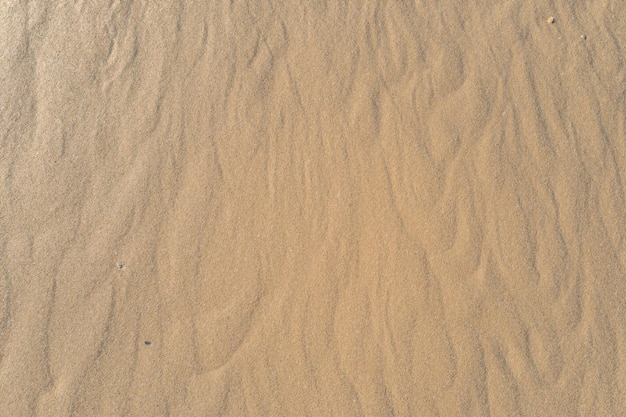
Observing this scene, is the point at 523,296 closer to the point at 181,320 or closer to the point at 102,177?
the point at 181,320

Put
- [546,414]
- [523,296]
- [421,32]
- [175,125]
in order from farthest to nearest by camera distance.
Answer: [421,32]
[175,125]
[523,296]
[546,414]

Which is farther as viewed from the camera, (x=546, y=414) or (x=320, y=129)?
(x=320, y=129)

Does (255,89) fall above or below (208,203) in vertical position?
above

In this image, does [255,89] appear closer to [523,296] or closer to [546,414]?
[523,296]

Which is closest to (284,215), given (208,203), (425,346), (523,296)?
(208,203)

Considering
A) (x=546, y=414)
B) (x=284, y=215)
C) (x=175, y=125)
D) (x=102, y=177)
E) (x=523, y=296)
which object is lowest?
(x=546, y=414)

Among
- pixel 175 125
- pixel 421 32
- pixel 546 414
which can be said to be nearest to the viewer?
pixel 546 414
